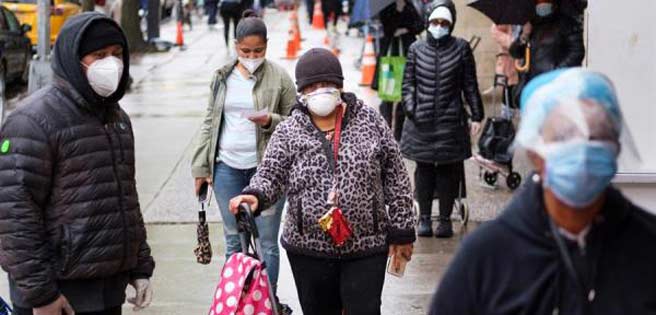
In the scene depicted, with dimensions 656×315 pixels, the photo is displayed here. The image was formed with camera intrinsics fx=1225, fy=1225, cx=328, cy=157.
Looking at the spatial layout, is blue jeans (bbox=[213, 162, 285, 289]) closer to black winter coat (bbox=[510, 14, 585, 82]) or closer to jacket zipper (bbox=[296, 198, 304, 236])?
jacket zipper (bbox=[296, 198, 304, 236])

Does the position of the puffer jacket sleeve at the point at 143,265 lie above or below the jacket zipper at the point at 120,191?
below

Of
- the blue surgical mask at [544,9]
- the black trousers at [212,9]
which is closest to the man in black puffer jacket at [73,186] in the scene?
the blue surgical mask at [544,9]

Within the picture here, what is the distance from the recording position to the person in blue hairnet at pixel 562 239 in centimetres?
279

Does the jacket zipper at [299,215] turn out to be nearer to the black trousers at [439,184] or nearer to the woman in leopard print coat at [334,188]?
the woman in leopard print coat at [334,188]

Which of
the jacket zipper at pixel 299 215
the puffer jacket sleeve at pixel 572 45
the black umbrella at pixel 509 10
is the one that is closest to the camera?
the jacket zipper at pixel 299 215

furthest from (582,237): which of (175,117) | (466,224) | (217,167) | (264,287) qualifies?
(175,117)

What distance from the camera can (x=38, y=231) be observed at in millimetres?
4355

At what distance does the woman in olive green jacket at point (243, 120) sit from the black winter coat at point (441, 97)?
7.55ft

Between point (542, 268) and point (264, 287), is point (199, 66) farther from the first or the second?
point (542, 268)

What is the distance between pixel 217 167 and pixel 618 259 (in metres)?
4.32

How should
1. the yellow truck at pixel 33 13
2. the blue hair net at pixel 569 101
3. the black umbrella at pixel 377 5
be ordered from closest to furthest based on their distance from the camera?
1. the blue hair net at pixel 569 101
2. the black umbrella at pixel 377 5
3. the yellow truck at pixel 33 13

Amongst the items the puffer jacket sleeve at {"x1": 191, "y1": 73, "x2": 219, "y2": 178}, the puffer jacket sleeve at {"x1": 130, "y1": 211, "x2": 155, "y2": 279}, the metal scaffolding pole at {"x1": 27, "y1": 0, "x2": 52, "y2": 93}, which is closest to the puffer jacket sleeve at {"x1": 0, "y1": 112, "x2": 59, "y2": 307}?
the puffer jacket sleeve at {"x1": 130, "y1": 211, "x2": 155, "y2": 279}

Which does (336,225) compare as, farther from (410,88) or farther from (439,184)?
(439,184)

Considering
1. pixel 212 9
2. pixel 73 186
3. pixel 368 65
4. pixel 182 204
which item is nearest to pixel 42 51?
pixel 182 204
